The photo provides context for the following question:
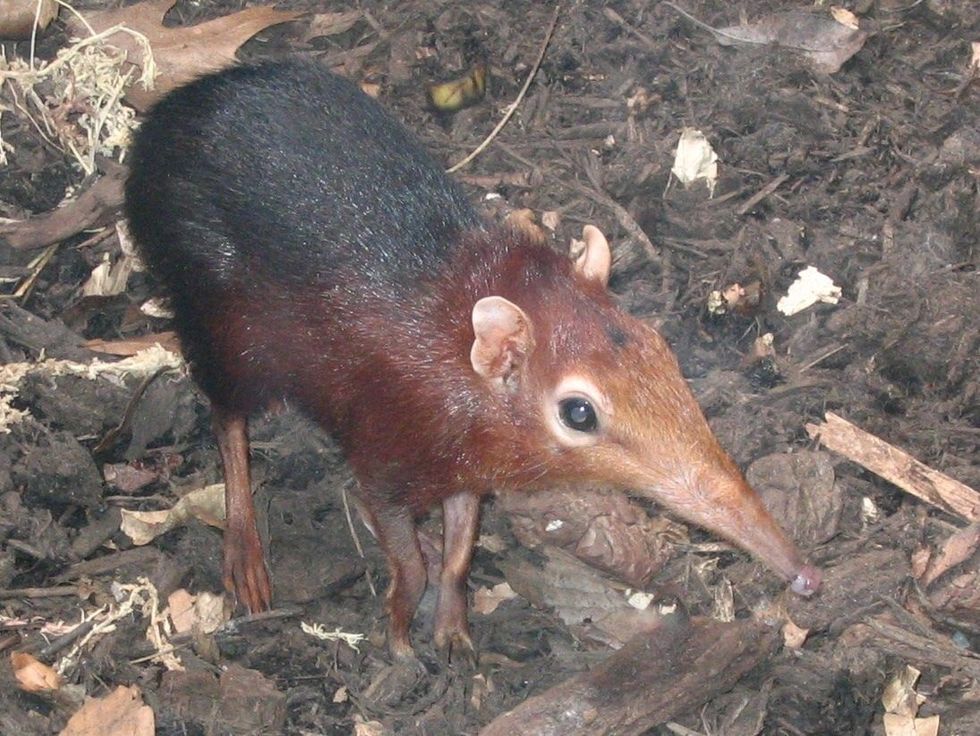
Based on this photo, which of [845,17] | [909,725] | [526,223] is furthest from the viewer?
[845,17]

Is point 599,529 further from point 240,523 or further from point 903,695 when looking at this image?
point 240,523

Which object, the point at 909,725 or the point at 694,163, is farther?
the point at 694,163

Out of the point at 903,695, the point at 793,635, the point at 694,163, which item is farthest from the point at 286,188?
the point at 903,695

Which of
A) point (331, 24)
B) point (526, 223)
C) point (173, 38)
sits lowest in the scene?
point (526, 223)

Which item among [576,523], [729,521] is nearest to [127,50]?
[576,523]

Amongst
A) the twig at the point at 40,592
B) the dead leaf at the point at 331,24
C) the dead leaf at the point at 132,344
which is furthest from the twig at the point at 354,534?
the dead leaf at the point at 331,24

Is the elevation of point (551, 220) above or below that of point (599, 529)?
above

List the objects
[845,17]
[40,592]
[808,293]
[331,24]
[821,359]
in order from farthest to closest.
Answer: [331,24]
[845,17]
[808,293]
[821,359]
[40,592]
